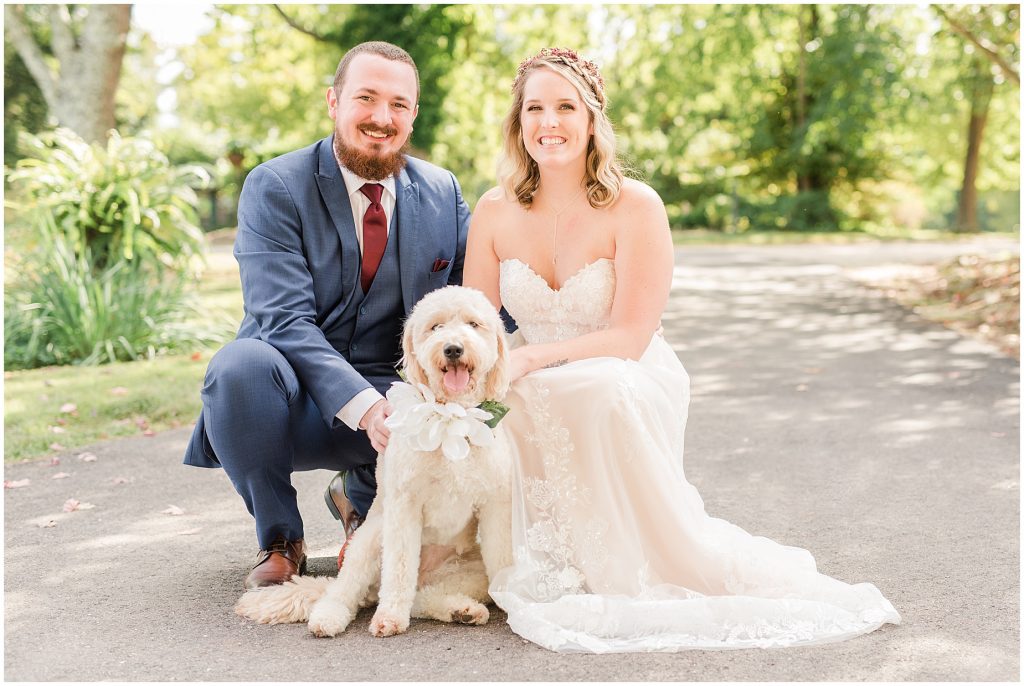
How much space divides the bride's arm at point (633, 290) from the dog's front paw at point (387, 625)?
108 centimetres

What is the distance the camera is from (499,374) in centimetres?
330

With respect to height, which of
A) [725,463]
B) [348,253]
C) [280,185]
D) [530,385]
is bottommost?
[725,463]

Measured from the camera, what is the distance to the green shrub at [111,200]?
8891 millimetres

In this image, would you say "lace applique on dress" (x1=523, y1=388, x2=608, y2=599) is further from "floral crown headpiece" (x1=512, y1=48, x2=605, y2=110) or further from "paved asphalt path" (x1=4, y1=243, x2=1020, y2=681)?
"floral crown headpiece" (x1=512, y1=48, x2=605, y2=110)

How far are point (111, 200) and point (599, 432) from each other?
719 cm

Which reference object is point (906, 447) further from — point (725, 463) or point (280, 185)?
point (280, 185)

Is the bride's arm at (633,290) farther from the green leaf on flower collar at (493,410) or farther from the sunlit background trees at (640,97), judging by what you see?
the sunlit background trees at (640,97)

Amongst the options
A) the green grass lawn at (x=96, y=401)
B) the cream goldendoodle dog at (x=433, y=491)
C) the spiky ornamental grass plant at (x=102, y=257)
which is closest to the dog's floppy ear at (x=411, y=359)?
the cream goldendoodle dog at (x=433, y=491)

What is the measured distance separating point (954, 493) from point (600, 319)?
7.20ft

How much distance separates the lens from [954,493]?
4824mm

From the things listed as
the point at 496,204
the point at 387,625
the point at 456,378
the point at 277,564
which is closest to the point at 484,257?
the point at 496,204

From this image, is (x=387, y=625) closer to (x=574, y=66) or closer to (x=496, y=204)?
(x=496, y=204)

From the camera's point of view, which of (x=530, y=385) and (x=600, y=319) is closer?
(x=530, y=385)

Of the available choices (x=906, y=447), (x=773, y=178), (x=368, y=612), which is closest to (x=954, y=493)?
(x=906, y=447)
